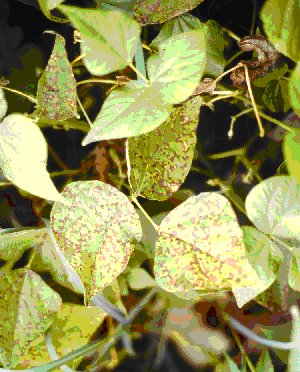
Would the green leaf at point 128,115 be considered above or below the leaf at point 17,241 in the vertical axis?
above

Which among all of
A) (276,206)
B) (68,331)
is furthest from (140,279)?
(276,206)

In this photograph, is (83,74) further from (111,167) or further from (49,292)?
(49,292)

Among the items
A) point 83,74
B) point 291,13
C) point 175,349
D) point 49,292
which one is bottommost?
point 175,349

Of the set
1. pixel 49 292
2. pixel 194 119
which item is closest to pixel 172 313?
pixel 49 292

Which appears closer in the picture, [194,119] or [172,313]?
[194,119]

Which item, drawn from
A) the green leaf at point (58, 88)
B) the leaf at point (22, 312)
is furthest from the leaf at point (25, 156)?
the leaf at point (22, 312)

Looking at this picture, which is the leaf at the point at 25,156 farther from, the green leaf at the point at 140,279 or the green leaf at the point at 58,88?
the green leaf at the point at 140,279
